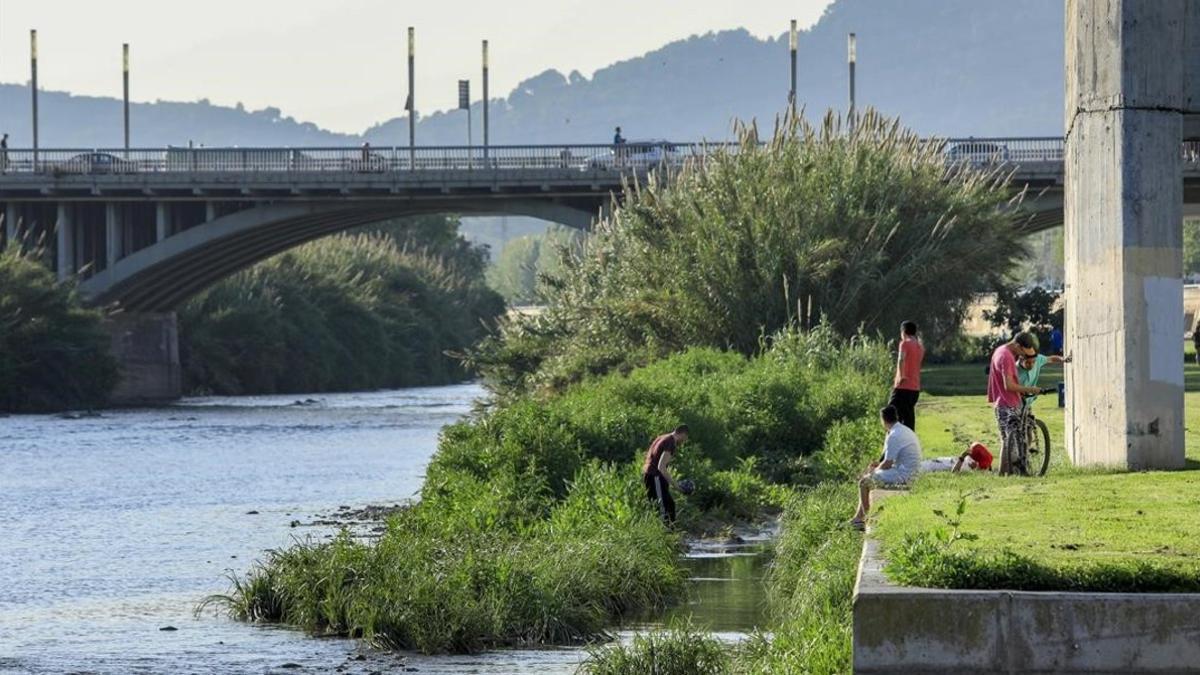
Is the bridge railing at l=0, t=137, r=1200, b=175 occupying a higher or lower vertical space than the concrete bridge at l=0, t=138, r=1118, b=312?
higher

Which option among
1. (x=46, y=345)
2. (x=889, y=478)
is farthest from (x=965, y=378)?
(x=46, y=345)

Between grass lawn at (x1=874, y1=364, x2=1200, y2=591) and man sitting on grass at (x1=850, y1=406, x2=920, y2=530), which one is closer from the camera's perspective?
grass lawn at (x1=874, y1=364, x2=1200, y2=591)

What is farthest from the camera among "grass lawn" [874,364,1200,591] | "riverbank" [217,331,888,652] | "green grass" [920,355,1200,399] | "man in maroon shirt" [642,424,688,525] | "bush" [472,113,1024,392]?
"bush" [472,113,1024,392]

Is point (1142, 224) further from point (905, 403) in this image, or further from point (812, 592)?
point (812, 592)

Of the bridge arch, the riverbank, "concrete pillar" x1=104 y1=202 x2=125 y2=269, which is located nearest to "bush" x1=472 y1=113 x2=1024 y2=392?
the riverbank

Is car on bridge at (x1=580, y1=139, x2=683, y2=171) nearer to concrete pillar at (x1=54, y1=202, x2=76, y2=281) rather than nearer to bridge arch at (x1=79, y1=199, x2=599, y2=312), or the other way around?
bridge arch at (x1=79, y1=199, x2=599, y2=312)

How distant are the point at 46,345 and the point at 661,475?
44319 mm

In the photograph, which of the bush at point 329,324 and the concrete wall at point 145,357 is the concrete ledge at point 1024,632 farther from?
the bush at point 329,324

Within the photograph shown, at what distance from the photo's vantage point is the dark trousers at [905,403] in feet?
84.7

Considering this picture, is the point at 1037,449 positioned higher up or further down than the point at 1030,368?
further down

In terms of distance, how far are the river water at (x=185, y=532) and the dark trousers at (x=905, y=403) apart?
2454 mm

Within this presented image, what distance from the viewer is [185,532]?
31.3 metres

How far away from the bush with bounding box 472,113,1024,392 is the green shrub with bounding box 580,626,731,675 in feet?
80.2

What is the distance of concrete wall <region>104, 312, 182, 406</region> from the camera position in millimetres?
74312
